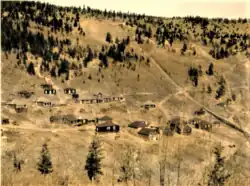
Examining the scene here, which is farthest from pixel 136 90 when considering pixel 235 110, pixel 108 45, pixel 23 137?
pixel 23 137

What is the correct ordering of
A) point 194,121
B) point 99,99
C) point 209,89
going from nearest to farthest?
point 194,121 → point 99,99 → point 209,89

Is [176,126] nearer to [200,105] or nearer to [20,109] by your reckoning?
[200,105]

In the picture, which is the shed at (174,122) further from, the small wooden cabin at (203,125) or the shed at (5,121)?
the shed at (5,121)

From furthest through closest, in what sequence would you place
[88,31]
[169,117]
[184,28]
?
1. [184,28]
2. [88,31]
3. [169,117]

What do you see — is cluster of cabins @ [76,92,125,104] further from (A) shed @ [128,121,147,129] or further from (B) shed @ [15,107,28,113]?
(A) shed @ [128,121,147,129]

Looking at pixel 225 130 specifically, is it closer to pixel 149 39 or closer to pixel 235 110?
pixel 235 110

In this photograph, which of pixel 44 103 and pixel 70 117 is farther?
pixel 44 103

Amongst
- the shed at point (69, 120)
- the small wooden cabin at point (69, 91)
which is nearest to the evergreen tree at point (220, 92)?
the small wooden cabin at point (69, 91)

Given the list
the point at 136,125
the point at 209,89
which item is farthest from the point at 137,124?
the point at 209,89
